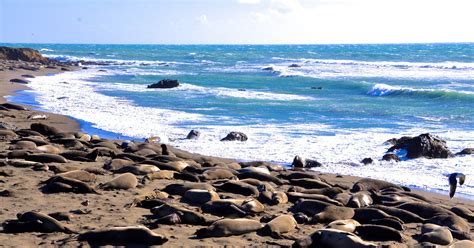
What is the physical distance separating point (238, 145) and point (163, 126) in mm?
4117

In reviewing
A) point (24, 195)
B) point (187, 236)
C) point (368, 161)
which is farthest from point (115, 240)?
point (368, 161)

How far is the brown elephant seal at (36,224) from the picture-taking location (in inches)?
241

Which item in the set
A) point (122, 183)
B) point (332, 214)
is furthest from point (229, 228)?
Answer: point (122, 183)

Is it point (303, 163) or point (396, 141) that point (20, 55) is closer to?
point (396, 141)

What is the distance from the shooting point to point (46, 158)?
397 inches

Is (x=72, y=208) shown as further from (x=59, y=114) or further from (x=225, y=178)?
(x=59, y=114)

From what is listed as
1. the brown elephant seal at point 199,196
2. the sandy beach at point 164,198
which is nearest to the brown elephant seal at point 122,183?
the sandy beach at point 164,198

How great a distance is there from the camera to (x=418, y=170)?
1227cm

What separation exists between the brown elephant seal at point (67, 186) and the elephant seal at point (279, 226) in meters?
2.56

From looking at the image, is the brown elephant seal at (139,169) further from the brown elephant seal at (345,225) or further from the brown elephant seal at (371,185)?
the brown elephant seal at (345,225)

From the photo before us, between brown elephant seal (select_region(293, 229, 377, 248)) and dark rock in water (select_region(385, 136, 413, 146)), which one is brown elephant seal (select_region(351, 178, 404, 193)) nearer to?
brown elephant seal (select_region(293, 229, 377, 248))

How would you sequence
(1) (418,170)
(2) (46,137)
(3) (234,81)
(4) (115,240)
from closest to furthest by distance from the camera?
1. (4) (115,240)
2. (1) (418,170)
3. (2) (46,137)
4. (3) (234,81)

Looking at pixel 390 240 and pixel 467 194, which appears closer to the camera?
pixel 390 240

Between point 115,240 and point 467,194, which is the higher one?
point 115,240
